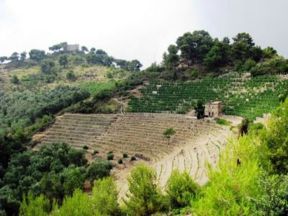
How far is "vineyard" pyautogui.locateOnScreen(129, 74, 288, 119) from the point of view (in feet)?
185

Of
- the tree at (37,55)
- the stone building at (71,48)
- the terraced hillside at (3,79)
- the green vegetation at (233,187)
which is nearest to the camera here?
the green vegetation at (233,187)

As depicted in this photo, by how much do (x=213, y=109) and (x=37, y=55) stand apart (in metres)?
98.8

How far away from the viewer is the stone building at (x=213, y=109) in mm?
57397

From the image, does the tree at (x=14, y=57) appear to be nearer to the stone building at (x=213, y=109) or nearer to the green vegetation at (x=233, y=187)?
the stone building at (x=213, y=109)

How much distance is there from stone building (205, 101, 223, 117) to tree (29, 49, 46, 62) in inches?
3713

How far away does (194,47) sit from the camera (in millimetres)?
82438

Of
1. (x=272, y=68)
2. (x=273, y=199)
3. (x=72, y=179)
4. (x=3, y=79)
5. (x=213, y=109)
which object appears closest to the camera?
(x=273, y=199)

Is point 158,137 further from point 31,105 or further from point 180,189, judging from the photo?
point 31,105

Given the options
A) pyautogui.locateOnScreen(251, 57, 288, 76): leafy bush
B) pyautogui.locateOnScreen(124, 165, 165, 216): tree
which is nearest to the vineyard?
pyautogui.locateOnScreen(251, 57, 288, 76): leafy bush

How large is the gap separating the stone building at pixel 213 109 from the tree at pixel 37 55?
94.3 meters

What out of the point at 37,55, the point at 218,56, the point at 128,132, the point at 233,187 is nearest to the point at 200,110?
the point at 128,132

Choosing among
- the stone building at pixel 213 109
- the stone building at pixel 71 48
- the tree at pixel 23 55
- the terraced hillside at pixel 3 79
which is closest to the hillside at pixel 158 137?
the stone building at pixel 213 109

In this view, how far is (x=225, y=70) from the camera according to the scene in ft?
246

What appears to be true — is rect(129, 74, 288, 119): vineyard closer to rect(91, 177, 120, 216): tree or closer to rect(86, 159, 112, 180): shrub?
rect(86, 159, 112, 180): shrub
